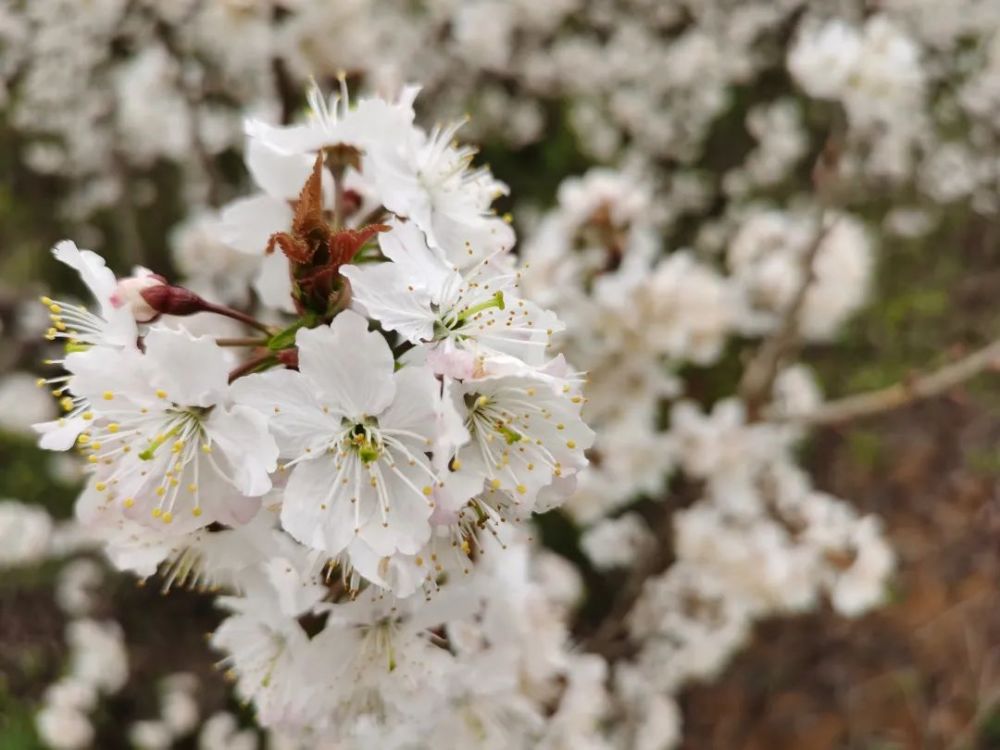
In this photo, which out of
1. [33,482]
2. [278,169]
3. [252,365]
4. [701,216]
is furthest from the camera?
[701,216]

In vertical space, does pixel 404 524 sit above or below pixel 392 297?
below

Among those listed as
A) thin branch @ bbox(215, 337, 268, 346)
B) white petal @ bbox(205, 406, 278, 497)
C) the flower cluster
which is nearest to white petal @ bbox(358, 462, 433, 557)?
the flower cluster

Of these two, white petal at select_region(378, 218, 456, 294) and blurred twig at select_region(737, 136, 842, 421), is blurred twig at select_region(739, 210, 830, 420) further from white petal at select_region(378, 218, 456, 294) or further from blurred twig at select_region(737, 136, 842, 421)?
white petal at select_region(378, 218, 456, 294)

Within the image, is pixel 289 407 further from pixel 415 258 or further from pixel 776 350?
pixel 776 350

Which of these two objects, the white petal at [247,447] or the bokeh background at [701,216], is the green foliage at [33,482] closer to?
the bokeh background at [701,216]

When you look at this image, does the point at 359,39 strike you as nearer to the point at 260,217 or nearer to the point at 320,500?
the point at 260,217

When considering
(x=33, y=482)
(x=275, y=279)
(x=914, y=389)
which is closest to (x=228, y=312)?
(x=275, y=279)

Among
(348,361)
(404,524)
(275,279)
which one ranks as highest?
(275,279)
